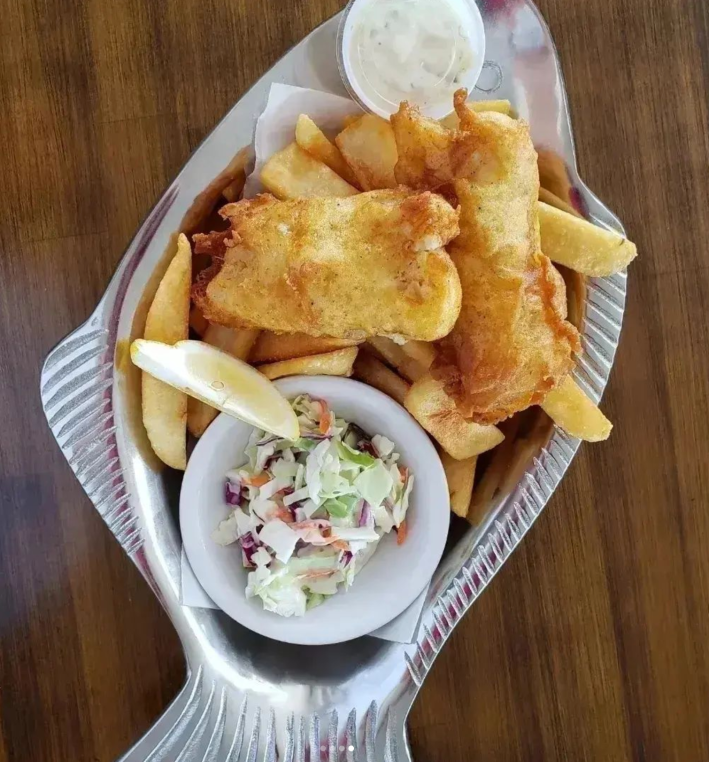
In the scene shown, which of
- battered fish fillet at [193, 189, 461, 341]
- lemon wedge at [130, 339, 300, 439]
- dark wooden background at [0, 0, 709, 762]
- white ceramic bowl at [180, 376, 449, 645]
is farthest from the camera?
dark wooden background at [0, 0, 709, 762]

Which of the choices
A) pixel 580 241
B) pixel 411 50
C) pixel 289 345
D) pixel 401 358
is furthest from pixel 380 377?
pixel 411 50

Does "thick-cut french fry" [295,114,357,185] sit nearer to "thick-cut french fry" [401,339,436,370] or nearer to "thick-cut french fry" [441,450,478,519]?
"thick-cut french fry" [401,339,436,370]

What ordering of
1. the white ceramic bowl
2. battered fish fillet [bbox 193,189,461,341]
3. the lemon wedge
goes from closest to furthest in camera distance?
battered fish fillet [bbox 193,189,461,341] → the lemon wedge → the white ceramic bowl

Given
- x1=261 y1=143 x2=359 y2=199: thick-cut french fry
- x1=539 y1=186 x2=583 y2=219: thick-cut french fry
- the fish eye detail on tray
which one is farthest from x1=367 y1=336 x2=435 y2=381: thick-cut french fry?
x1=539 y1=186 x2=583 y2=219: thick-cut french fry

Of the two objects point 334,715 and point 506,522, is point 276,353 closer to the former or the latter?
point 506,522

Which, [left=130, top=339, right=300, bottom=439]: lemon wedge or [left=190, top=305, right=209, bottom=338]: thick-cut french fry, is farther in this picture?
[left=190, top=305, right=209, bottom=338]: thick-cut french fry

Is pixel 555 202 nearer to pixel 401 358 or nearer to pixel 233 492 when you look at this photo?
pixel 401 358
